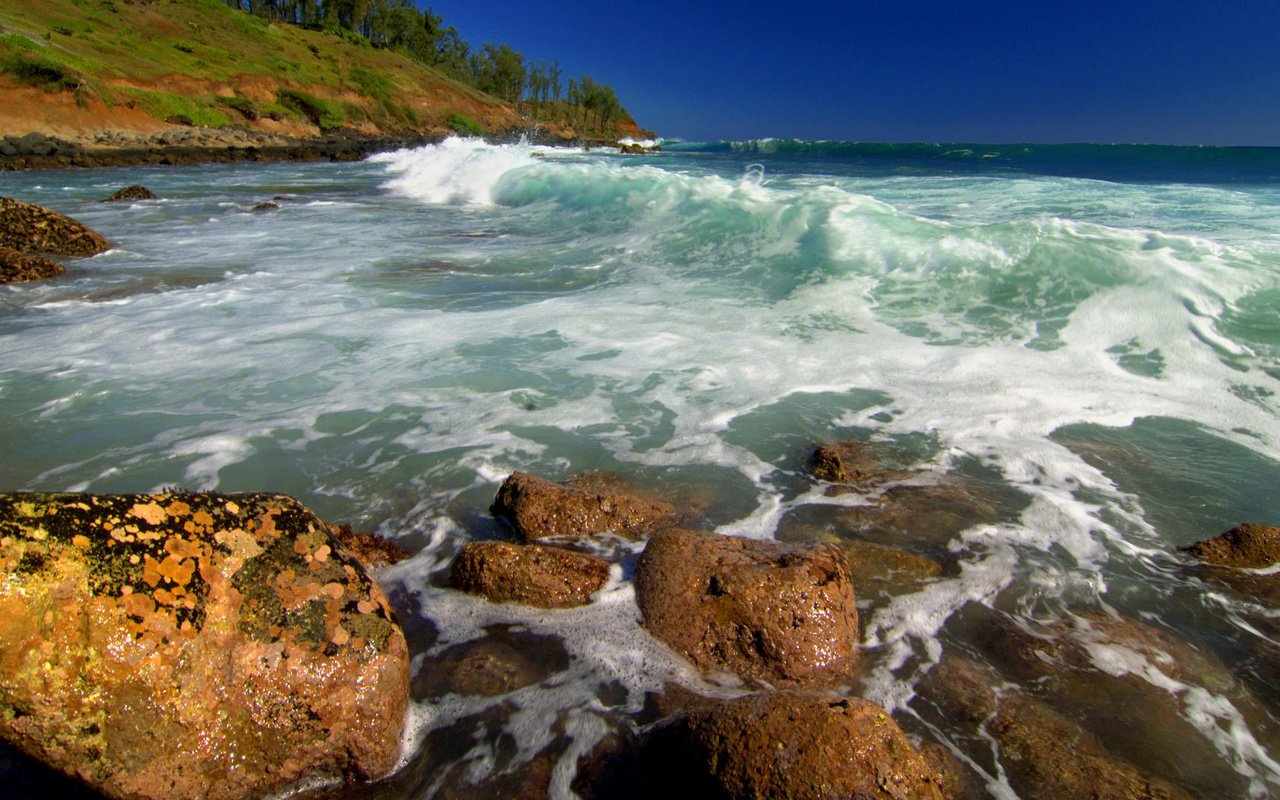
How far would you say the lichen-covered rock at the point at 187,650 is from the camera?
1.72 m

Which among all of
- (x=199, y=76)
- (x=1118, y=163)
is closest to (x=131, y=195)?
(x=199, y=76)

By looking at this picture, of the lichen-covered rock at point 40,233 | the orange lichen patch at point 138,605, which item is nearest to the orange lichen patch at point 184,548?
the orange lichen patch at point 138,605

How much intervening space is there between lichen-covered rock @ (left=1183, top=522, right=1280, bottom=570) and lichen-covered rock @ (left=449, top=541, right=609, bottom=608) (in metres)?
2.52

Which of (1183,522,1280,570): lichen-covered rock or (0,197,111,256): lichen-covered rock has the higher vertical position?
(0,197,111,256): lichen-covered rock

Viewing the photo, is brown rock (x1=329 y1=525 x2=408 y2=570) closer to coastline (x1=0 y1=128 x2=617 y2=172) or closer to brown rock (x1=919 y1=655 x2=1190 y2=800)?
brown rock (x1=919 y1=655 x2=1190 y2=800)

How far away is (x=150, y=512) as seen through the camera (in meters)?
1.96

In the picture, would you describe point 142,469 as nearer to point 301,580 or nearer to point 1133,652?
point 301,580

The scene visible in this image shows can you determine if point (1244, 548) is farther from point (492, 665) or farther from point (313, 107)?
point (313, 107)

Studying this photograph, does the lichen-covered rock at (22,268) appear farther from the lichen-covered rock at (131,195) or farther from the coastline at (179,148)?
the coastline at (179,148)

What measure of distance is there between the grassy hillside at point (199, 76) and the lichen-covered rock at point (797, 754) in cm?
3485

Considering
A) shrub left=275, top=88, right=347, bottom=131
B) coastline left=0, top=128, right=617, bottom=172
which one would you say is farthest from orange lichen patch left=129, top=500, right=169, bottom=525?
shrub left=275, top=88, right=347, bottom=131

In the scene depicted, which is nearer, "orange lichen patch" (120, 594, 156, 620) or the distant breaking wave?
"orange lichen patch" (120, 594, 156, 620)

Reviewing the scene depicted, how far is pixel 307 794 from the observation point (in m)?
1.93

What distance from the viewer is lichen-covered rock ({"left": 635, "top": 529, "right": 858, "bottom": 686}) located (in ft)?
7.71
